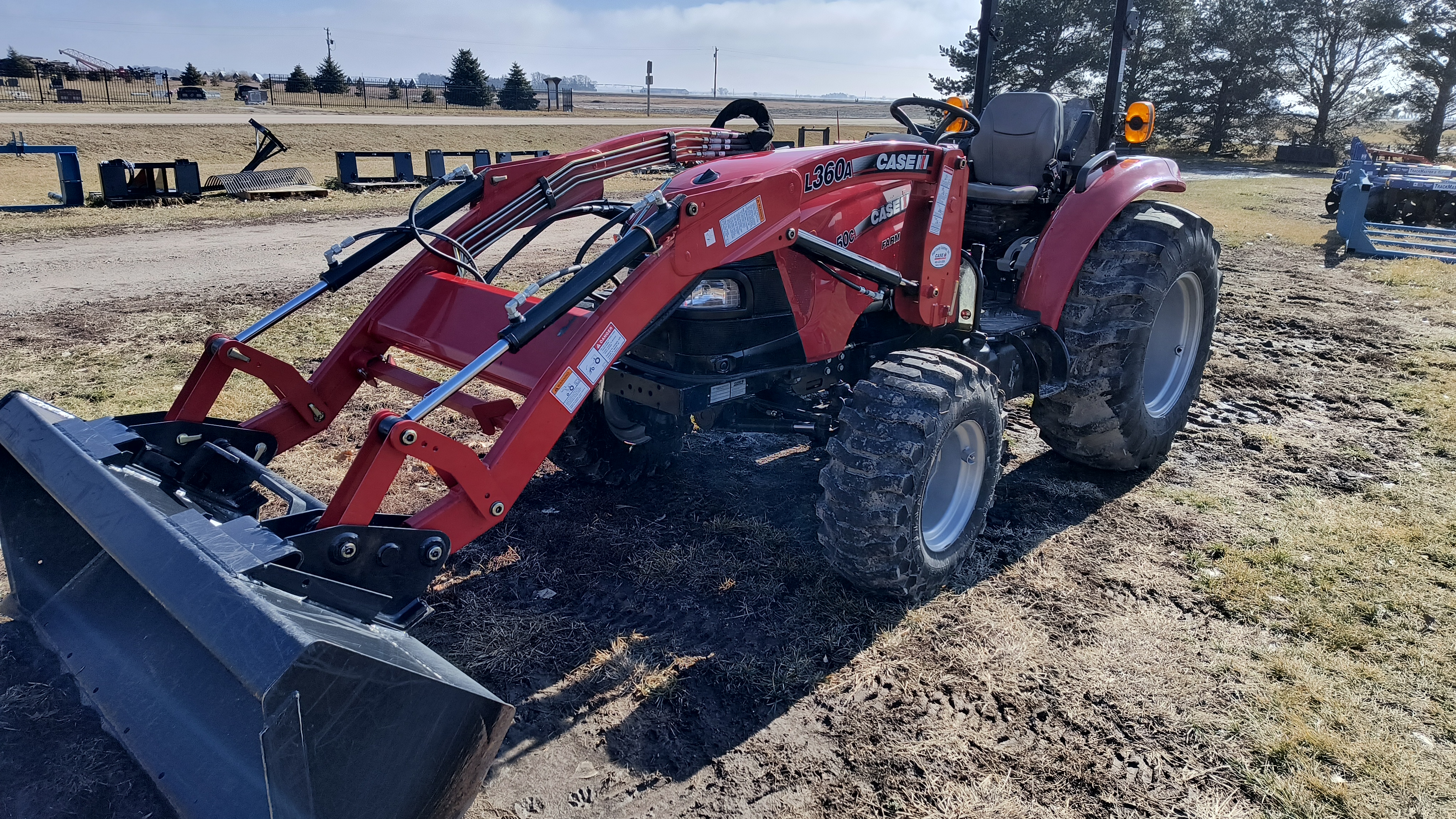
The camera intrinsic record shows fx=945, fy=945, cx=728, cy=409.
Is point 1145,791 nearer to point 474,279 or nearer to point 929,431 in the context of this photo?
point 929,431

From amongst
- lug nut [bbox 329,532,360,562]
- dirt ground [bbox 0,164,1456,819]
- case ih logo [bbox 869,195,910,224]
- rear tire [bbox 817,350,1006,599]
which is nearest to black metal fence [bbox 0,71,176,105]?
dirt ground [bbox 0,164,1456,819]

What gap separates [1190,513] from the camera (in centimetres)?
471

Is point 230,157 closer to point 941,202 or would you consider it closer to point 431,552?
point 941,202

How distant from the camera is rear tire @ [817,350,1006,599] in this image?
340cm

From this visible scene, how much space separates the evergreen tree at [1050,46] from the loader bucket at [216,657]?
29.8 meters

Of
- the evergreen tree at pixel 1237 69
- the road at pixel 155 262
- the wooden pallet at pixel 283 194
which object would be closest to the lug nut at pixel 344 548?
the road at pixel 155 262

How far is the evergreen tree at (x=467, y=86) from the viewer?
1858 inches

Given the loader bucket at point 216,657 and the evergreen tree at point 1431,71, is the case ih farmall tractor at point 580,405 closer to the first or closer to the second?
the loader bucket at point 216,657

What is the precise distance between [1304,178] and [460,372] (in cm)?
2915

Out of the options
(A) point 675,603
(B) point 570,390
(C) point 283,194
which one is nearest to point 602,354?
(B) point 570,390

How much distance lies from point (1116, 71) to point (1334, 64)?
126ft

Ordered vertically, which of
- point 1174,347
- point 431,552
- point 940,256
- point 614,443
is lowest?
point 614,443

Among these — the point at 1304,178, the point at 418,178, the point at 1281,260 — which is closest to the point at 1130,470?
the point at 1281,260

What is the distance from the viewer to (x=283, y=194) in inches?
632
